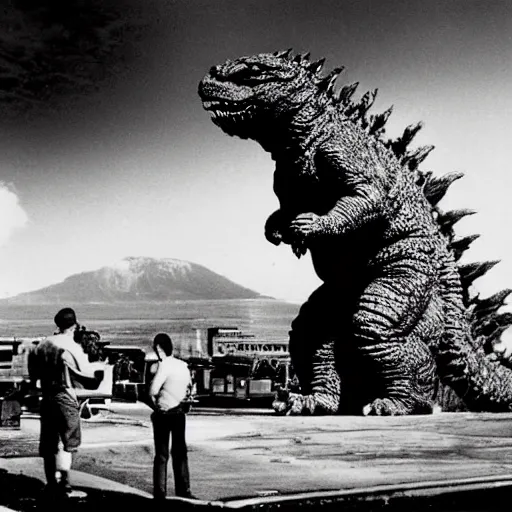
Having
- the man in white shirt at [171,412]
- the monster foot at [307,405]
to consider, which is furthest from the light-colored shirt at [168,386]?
the monster foot at [307,405]

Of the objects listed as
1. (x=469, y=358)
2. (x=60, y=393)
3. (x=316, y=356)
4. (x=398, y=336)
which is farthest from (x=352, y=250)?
(x=60, y=393)

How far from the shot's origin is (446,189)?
26.4ft

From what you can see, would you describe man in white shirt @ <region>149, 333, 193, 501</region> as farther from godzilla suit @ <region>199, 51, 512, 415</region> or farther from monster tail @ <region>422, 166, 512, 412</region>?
monster tail @ <region>422, 166, 512, 412</region>

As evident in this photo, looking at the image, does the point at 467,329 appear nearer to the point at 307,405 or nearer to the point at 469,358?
the point at 469,358

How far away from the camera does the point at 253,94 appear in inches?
286

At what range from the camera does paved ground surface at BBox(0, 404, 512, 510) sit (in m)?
4.31

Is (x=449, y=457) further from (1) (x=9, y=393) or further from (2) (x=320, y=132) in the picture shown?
(1) (x=9, y=393)

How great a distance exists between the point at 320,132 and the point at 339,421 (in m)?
2.31

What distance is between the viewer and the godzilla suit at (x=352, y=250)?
→ 23.4 ft

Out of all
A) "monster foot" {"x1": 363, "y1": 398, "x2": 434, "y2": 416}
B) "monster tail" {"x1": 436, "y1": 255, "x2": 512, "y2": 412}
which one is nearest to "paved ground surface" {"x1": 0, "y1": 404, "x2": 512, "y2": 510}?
"monster foot" {"x1": 363, "y1": 398, "x2": 434, "y2": 416}

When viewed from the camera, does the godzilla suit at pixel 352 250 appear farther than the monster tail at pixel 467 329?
No

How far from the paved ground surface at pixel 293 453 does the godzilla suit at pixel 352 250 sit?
2.11 ft

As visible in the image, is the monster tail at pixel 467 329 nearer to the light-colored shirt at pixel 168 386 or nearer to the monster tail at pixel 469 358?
the monster tail at pixel 469 358

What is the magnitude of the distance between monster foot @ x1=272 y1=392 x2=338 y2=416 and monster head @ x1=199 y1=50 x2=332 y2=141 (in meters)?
2.13
